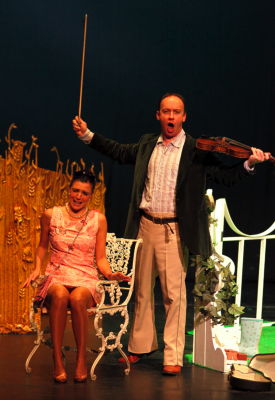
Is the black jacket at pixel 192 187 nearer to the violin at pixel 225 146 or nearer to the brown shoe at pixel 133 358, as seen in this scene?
the violin at pixel 225 146

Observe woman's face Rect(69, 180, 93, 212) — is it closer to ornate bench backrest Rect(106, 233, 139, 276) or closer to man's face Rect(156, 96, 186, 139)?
ornate bench backrest Rect(106, 233, 139, 276)

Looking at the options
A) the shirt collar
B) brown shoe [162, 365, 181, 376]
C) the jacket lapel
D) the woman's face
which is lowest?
brown shoe [162, 365, 181, 376]

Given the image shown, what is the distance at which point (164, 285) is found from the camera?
13.4 ft

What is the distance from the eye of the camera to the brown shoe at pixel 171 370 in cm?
392

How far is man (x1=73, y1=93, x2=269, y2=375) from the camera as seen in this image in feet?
13.2

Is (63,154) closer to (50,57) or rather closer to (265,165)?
(50,57)

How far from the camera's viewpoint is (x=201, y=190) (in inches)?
160

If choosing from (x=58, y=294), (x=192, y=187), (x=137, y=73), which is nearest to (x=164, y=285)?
(x=192, y=187)

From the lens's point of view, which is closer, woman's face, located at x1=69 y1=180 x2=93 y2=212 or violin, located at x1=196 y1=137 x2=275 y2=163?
violin, located at x1=196 y1=137 x2=275 y2=163

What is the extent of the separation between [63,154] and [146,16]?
2.14 m

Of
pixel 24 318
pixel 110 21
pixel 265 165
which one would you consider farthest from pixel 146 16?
pixel 24 318

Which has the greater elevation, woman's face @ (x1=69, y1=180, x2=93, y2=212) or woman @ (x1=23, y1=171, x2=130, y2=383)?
woman's face @ (x1=69, y1=180, x2=93, y2=212)

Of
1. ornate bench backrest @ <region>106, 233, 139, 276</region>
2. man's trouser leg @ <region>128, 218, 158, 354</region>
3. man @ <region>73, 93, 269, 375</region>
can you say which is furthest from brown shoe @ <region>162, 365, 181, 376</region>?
ornate bench backrest @ <region>106, 233, 139, 276</region>

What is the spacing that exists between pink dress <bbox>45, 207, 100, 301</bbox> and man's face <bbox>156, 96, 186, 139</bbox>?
2.12 feet
